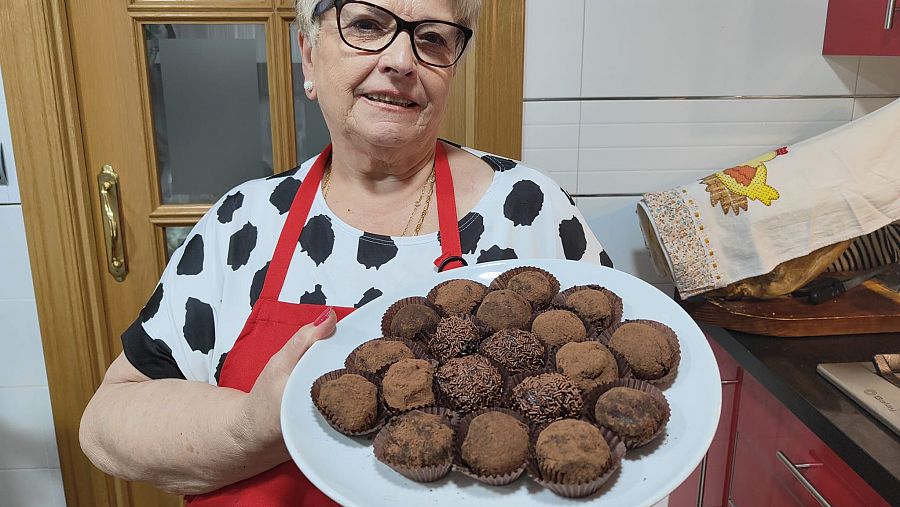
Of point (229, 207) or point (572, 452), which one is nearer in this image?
point (572, 452)

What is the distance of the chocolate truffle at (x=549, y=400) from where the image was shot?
673 mm

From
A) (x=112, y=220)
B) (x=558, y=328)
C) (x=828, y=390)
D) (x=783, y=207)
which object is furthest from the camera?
(x=112, y=220)

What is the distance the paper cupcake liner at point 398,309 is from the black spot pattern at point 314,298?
0.58 ft

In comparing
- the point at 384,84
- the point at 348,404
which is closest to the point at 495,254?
the point at 384,84

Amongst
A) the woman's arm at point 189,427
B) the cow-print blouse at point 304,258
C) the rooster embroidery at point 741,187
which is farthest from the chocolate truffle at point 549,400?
the rooster embroidery at point 741,187

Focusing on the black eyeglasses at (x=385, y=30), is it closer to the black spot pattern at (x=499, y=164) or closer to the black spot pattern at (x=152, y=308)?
the black spot pattern at (x=499, y=164)

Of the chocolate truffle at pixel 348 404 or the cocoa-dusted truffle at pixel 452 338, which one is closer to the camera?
the chocolate truffle at pixel 348 404

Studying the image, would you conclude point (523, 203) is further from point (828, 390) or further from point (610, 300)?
point (828, 390)

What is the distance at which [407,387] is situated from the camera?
2.29 feet

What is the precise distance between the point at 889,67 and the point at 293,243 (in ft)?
4.77

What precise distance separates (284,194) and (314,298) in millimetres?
194

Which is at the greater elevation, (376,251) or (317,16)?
(317,16)

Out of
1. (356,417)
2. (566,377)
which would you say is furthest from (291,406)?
(566,377)

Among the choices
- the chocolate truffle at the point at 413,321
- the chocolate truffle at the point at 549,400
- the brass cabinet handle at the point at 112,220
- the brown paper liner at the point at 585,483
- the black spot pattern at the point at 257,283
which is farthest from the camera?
the brass cabinet handle at the point at 112,220
